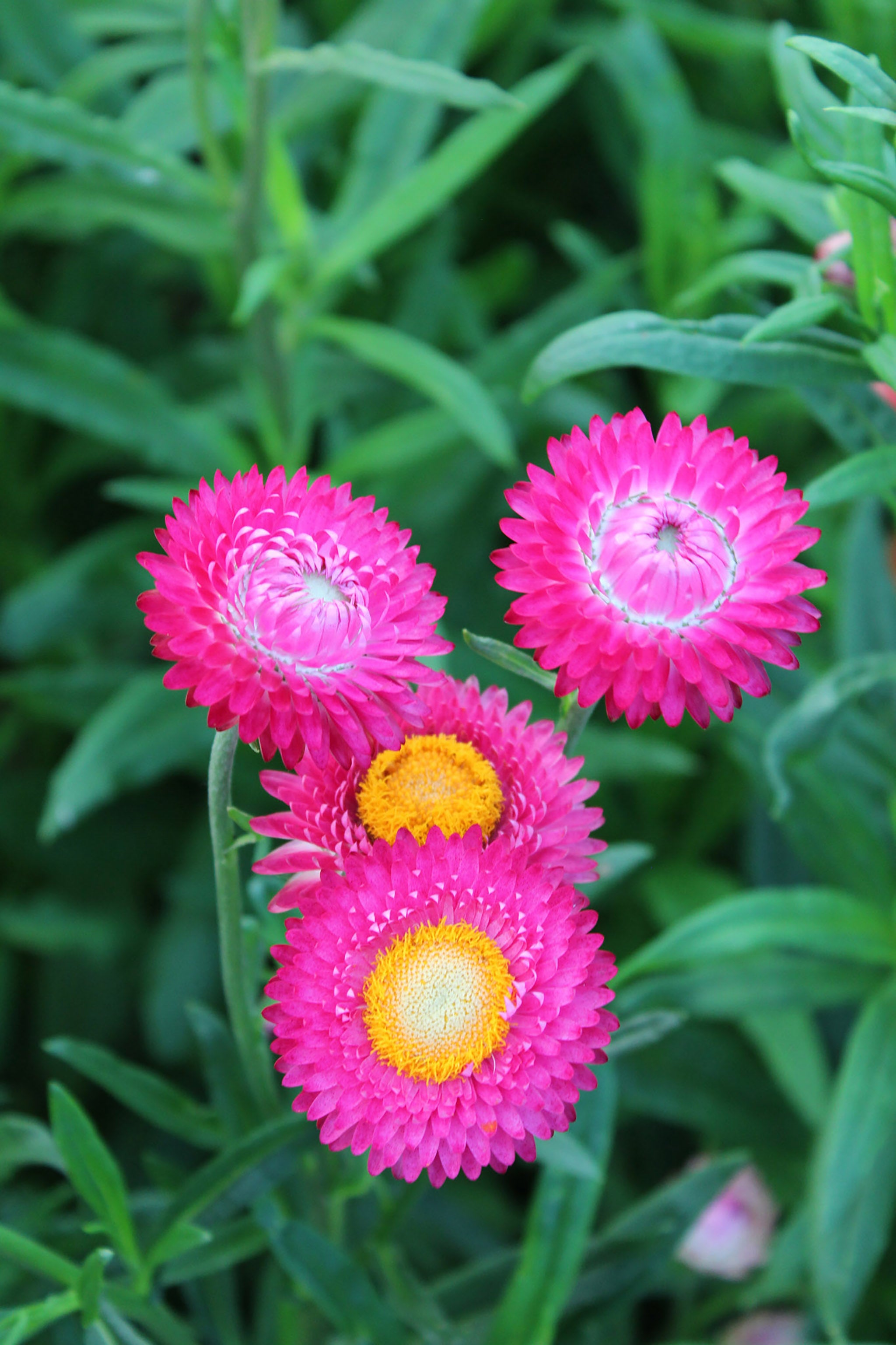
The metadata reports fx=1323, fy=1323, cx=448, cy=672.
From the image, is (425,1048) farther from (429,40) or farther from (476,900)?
(429,40)

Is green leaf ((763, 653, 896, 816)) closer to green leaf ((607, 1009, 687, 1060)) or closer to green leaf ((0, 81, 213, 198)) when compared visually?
green leaf ((607, 1009, 687, 1060))

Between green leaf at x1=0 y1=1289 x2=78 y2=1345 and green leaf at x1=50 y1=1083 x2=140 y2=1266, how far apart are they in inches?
2.0

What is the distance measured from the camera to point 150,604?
0.56 meters

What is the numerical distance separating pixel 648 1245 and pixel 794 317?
2.17ft

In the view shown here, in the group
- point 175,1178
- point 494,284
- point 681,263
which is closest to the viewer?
point 175,1178

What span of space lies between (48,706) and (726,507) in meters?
0.96

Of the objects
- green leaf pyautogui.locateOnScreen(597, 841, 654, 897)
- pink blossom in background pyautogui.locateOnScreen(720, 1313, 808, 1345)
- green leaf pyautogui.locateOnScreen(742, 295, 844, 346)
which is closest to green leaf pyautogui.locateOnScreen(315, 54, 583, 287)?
green leaf pyautogui.locateOnScreen(742, 295, 844, 346)

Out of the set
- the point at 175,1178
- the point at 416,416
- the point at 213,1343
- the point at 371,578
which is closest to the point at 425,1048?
the point at 371,578

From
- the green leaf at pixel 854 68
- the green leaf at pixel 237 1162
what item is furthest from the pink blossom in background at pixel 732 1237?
the green leaf at pixel 854 68

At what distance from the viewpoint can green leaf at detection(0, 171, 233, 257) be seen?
1.24m

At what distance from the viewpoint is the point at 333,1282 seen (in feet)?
2.62

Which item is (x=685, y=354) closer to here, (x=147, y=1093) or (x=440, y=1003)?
(x=440, y=1003)

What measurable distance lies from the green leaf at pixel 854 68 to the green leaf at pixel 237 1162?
2.08ft

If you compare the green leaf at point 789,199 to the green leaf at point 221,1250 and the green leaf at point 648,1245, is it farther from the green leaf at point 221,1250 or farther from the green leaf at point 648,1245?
the green leaf at point 221,1250
